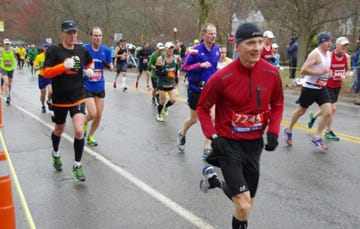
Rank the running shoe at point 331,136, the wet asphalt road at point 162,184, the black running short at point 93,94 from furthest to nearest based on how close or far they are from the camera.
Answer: the running shoe at point 331,136 < the black running short at point 93,94 < the wet asphalt road at point 162,184

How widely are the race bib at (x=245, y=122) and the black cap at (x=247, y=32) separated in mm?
631

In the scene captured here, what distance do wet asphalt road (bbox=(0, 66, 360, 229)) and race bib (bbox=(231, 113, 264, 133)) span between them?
1222mm

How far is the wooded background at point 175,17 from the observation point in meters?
25.7

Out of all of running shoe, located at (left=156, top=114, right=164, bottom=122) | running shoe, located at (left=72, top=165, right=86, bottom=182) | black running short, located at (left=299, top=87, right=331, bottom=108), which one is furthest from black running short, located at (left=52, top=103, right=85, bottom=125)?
running shoe, located at (left=156, top=114, right=164, bottom=122)

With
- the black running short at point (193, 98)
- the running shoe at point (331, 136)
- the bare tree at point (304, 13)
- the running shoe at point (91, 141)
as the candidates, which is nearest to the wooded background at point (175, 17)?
the bare tree at point (304, 13)

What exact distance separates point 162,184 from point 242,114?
A: 244 cm

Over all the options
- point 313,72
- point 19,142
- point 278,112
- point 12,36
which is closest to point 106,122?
point 19,142

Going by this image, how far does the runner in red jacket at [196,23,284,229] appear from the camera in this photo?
360 cm

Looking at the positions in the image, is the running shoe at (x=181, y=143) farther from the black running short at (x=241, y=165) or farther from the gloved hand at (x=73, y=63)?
the black running short at (x=241, y=165)

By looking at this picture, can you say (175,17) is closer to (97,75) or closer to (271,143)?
(97,75)

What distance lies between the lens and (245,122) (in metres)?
3.76

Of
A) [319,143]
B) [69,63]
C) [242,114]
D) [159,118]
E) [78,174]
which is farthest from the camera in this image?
[159,118]

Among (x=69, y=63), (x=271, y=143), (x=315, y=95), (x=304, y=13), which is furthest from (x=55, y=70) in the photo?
(x=304, y=13)

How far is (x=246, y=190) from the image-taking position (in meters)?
3.59
